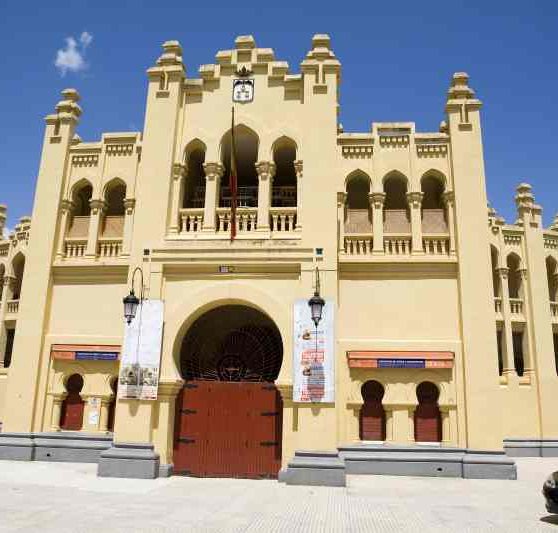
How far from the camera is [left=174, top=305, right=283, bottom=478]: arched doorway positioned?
14430 millimetres

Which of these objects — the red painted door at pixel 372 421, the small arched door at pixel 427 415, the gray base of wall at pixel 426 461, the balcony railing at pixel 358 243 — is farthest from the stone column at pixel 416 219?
the gray base of wall at pixel 426 461

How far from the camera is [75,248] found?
17969mm

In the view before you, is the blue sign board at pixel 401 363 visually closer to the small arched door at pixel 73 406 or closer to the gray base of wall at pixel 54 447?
the gray base of wall at pixel 54 447

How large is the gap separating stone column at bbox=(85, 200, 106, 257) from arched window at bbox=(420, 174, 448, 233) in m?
10.6

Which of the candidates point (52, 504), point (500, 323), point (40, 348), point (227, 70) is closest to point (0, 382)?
point (40, 348)

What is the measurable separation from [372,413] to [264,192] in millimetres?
7283

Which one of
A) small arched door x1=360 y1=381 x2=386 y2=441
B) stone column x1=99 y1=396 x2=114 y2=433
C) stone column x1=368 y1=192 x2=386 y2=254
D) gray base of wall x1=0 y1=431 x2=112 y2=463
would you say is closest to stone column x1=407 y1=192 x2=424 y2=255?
stone column x1=368 y1=192 x2=386 y2=254

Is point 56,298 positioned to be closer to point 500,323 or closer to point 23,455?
point 23,455

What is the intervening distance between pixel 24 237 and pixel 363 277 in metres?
17.3

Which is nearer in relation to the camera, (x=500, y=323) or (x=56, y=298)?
(x=56, y=298)

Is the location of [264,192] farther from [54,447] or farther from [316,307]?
[54,447]

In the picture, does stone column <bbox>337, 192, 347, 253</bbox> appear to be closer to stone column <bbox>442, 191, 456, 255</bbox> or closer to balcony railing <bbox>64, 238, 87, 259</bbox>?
stone column <bbox>442, 191, 456, 255</bbox>

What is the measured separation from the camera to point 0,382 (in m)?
23.8

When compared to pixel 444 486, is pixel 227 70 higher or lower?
higher
